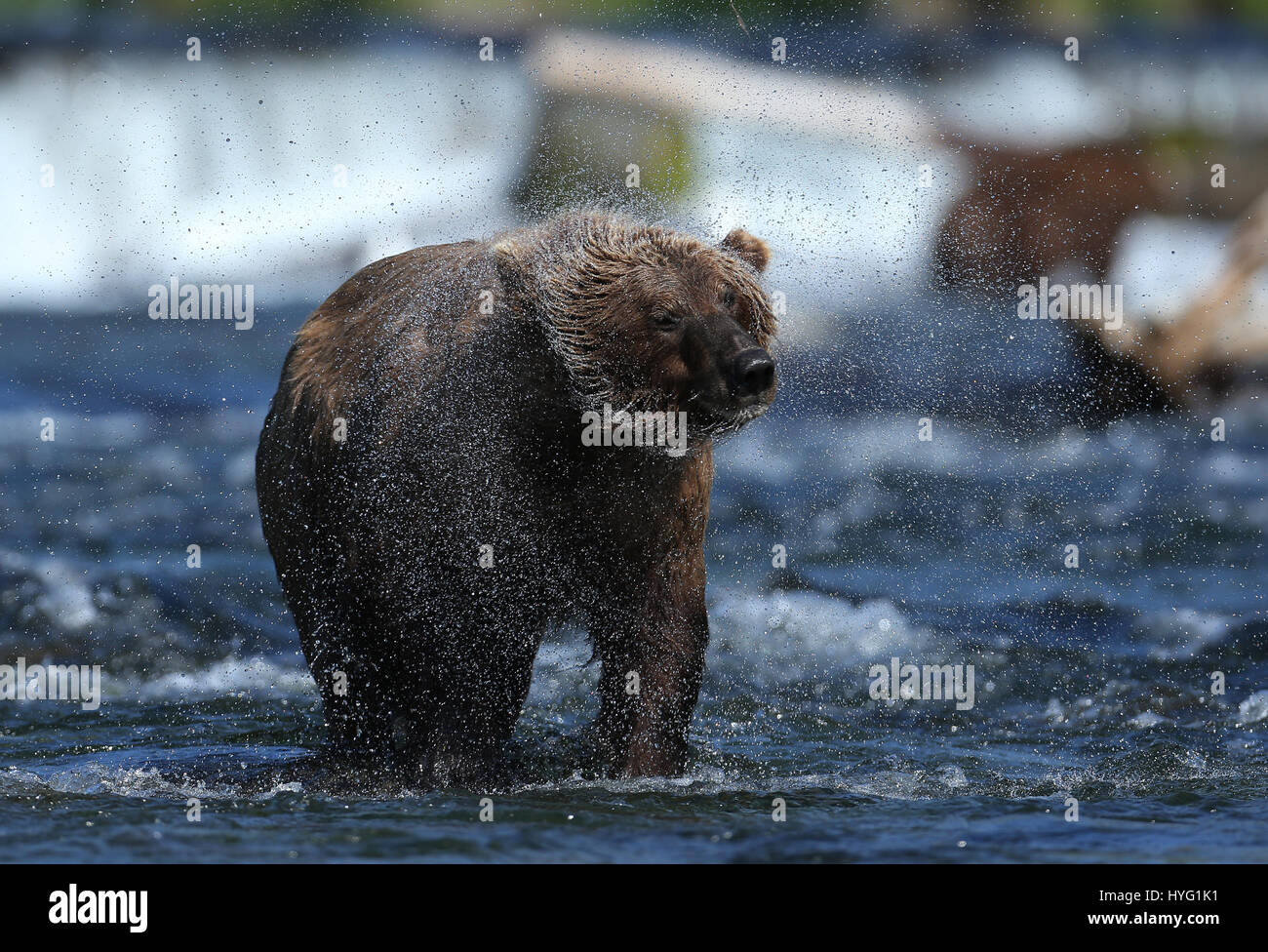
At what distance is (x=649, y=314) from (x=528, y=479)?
36.9 inches

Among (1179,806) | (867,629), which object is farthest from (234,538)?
(1179,806)

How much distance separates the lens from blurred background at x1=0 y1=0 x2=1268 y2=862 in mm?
7910

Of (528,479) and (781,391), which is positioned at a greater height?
(781,391)

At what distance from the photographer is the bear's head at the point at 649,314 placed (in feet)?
22.0

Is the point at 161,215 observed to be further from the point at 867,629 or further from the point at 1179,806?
the point at 1179,806

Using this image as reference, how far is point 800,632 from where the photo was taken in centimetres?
1255

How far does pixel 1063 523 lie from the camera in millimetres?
16375
